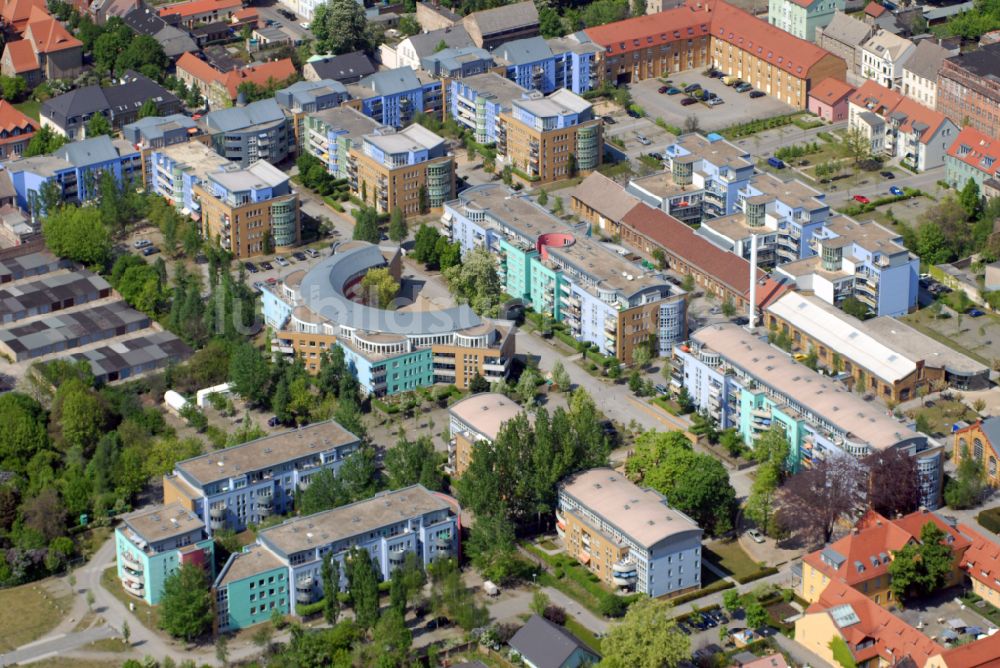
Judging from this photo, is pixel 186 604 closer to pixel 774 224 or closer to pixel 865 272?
pixel 865 272

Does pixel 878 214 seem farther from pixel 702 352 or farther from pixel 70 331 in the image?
pixel 70 331

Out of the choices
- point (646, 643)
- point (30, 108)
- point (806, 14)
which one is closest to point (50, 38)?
point (30, 108)

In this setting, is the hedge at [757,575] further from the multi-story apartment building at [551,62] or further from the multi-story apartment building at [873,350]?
the multi-story apartment building at [551,62]

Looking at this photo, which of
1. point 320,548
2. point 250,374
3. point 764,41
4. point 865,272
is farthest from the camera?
point 764,41

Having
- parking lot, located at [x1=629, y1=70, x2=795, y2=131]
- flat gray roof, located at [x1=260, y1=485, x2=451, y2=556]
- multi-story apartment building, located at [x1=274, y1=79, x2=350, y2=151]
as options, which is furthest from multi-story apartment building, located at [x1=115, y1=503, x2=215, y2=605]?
parking lot, located at [x1=629, y1=70, x2=795, y2=131]

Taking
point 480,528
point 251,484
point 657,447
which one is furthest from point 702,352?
point 251,484

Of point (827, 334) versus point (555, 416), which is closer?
point (555, 416)
